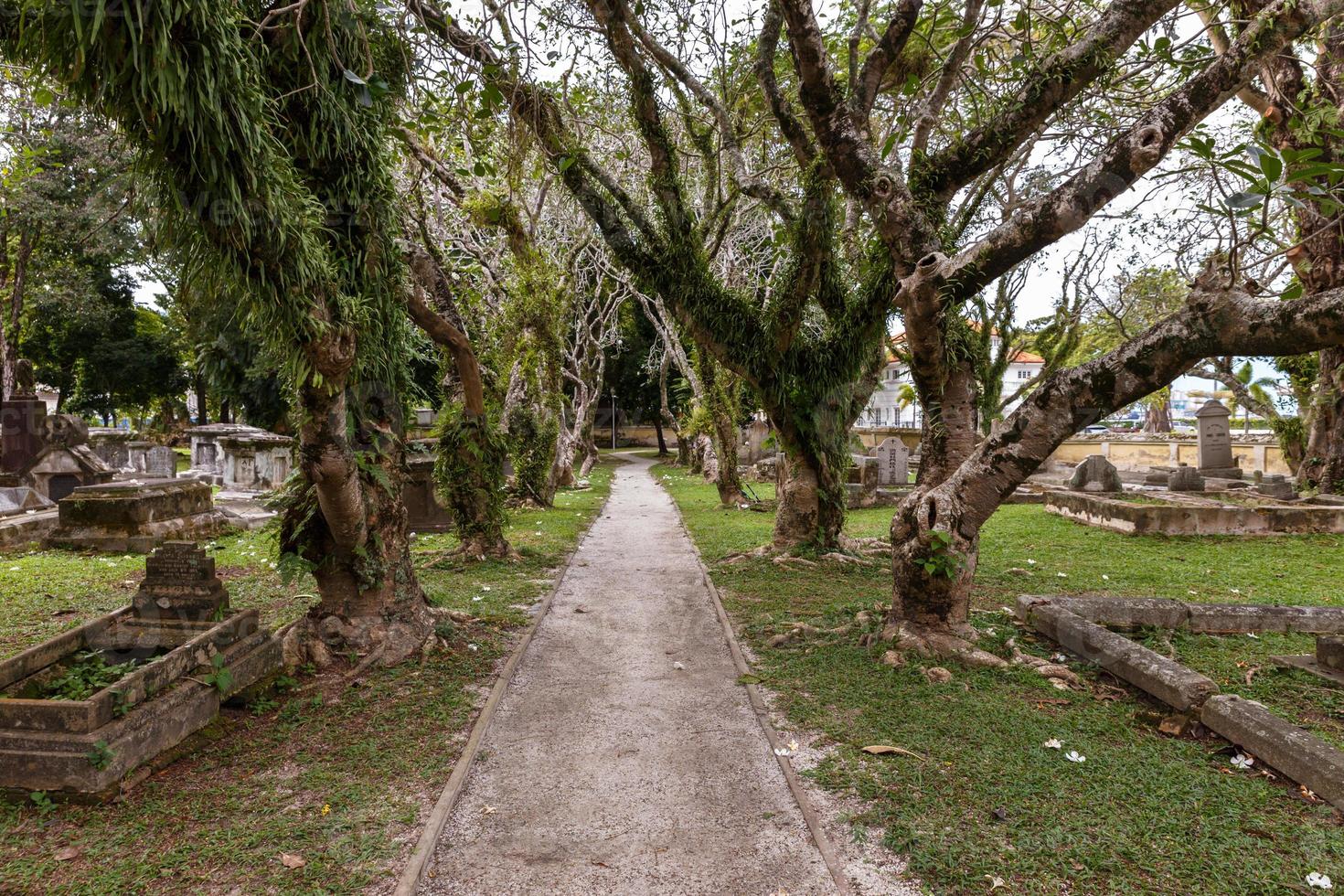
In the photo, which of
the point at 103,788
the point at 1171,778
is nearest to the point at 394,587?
the point at 103,788

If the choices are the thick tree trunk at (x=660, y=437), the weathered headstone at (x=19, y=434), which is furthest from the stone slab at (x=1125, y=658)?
the thick tree trunk at (x=660, y=437)

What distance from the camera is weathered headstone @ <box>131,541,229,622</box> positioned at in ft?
15.1

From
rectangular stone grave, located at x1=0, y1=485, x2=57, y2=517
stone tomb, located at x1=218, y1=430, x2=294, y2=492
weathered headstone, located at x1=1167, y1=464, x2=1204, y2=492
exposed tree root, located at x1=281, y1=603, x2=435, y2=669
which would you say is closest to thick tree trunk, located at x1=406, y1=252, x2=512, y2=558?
exposed tree root, located at x1=281, y1=603, x2=435, y2=669

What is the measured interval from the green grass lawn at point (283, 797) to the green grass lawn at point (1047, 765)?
6.93ft

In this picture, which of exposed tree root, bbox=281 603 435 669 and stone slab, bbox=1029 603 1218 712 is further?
exposed tree root, bbox=281 603 435 669

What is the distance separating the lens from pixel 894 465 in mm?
19062

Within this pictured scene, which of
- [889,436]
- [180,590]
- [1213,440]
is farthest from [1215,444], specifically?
[180,590]

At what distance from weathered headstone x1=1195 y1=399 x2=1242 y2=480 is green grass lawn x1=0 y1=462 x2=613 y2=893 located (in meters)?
17.6

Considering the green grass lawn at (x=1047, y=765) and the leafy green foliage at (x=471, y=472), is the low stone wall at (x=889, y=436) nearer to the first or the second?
the leafy green foliage at (x=471, y=472)

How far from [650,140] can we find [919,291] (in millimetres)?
4475

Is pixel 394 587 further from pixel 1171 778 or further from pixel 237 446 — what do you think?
pixel 237 446

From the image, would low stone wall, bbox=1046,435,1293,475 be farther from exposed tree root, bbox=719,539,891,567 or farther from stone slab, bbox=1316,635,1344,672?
stone slab, bbox=1316,635,1344,672

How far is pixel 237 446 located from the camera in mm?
16594

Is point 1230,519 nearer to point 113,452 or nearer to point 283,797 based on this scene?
point 283,797
